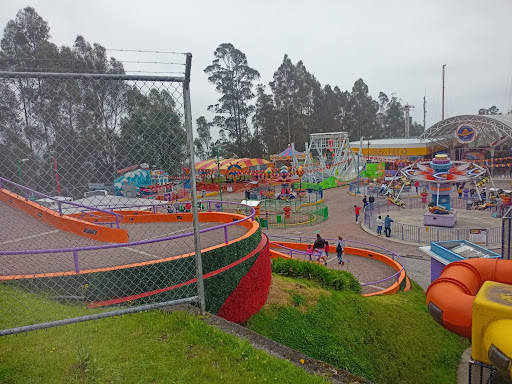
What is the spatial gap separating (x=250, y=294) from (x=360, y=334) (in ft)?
8.46

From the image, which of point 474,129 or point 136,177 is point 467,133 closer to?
point 474,129

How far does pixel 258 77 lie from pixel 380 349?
56472 millimetres

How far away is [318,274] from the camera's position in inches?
364

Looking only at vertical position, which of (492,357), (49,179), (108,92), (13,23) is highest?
(13,23)

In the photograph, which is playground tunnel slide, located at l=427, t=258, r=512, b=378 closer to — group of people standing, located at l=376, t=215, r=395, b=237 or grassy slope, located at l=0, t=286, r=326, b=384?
grassy slope, located at l=0, t=286, r=326, b=384

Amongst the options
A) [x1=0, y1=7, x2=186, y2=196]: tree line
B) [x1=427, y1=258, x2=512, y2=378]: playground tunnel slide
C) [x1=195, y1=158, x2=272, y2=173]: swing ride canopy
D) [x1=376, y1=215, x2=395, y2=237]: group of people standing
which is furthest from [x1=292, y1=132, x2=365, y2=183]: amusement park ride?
[x1=0, y1=7, x2=186, y2=196]: tree line

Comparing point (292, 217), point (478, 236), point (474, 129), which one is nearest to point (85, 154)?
point (478, 236)

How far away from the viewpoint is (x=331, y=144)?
141ft

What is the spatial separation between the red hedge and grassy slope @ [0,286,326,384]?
1.83 meters

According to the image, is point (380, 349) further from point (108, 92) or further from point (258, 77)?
point (258, 77)

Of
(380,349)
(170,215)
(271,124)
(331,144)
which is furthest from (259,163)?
(380,349)

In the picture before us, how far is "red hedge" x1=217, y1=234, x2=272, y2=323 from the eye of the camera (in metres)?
5.89

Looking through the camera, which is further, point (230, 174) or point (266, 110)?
point (266, 110)

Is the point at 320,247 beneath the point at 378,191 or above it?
above
